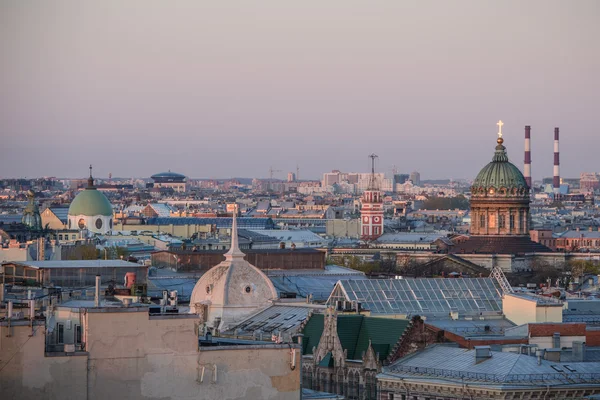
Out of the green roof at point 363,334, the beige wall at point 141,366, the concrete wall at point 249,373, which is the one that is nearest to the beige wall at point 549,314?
the green roof at point 363,334

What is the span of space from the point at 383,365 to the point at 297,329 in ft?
23.1

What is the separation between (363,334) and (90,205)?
116 metres

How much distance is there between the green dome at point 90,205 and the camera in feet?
574

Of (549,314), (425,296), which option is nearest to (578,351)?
(549,314)

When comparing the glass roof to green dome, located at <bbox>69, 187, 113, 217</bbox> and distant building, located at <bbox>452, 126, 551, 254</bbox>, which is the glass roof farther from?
green dome, located at <bbox>69, 187, 113, 217</bbox>

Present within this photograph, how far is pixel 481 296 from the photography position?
242ft

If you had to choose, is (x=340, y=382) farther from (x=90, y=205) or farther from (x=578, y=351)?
(x=90, y=205)

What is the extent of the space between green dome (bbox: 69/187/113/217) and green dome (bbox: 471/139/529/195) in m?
42.1

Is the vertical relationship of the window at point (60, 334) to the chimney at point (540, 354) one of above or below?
above

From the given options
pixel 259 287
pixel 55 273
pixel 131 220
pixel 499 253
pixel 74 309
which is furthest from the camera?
pixel 131 220

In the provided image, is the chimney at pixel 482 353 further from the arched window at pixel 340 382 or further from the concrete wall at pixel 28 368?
the concrete wall at pixel 28 368

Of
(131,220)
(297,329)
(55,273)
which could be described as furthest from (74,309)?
(131,220)

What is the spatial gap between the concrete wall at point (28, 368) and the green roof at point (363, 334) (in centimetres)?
1717

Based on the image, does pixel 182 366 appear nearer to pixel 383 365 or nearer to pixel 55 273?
pixel 383 365
